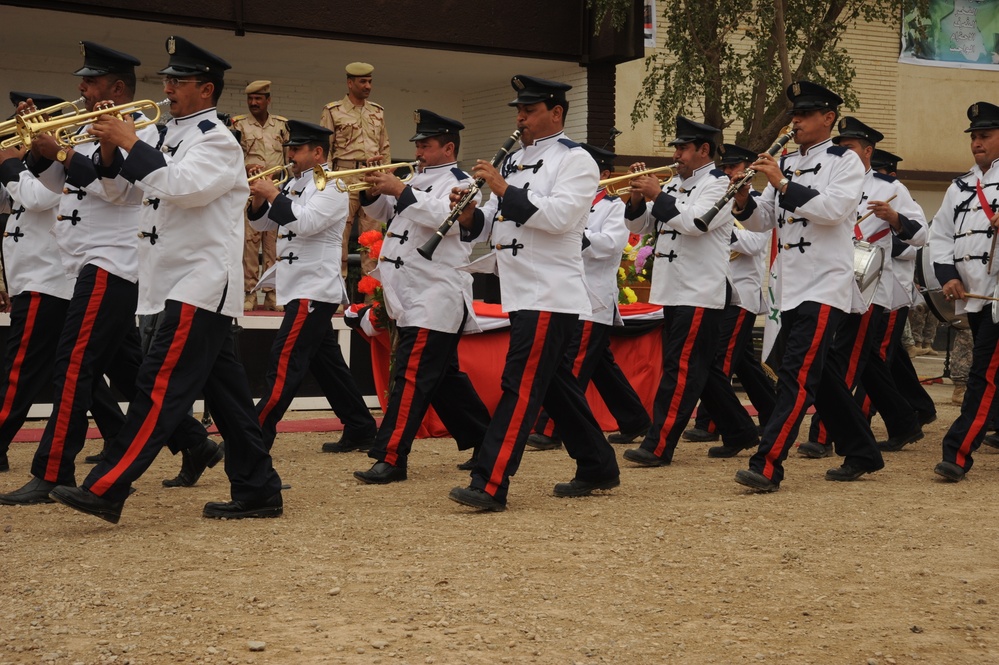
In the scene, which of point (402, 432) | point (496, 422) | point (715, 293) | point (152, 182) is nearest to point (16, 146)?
point (152, 182)

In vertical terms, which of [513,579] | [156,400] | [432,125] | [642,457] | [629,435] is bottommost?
[629,435]

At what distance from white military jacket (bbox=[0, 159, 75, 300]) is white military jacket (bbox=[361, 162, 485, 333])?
6.11ft

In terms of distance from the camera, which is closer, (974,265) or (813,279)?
(813,279)

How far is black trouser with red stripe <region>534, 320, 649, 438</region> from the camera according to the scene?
9.14m

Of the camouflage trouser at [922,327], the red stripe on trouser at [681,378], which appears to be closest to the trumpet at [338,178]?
the red stripe on trouser at [681,378]

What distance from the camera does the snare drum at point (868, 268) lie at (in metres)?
8.46

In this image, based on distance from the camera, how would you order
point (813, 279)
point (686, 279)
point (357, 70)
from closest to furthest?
point (813, 279) < point (686, 279) < point (357, 70)

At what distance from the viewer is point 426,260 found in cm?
777

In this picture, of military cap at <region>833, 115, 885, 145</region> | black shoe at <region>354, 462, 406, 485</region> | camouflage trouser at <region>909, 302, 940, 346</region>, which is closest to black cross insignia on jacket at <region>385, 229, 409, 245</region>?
black shoe at <region>354, 462, 406, 485</region>

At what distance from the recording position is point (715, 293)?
8.45m

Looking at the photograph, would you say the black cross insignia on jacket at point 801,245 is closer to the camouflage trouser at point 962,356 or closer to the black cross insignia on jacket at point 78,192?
the black cross insignia on jacket at point 78,192

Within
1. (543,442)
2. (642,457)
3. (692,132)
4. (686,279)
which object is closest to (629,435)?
(543,442)

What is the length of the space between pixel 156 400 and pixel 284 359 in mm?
2366

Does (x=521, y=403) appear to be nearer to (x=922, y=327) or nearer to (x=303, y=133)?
(x=303, y=133)
